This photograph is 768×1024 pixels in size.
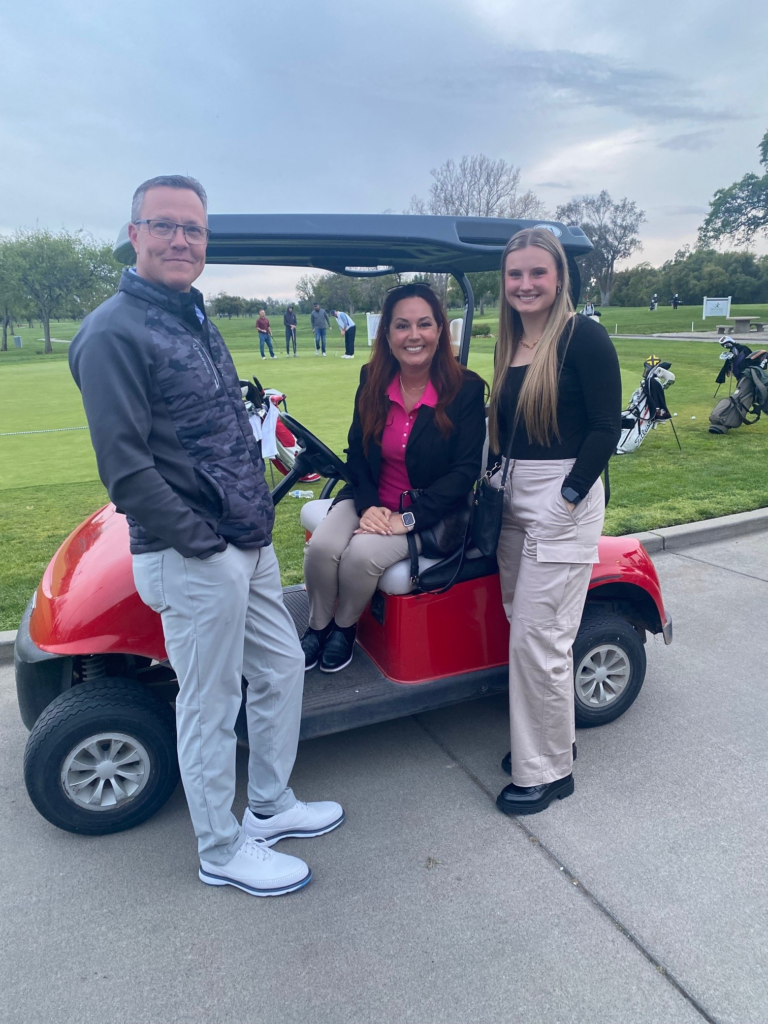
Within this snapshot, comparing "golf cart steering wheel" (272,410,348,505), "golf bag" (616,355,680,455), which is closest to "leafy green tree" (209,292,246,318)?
"golf cart steering wheel" (272,410,348,505)

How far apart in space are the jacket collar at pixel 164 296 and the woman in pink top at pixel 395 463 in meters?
0.98

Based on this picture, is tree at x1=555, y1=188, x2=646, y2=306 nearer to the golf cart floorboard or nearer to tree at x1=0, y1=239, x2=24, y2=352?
tree at x1=0, y1=239, x2=24, y2=352

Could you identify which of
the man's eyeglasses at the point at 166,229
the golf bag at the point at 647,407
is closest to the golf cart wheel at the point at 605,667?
the man's eyeglasses at the point at 166,229

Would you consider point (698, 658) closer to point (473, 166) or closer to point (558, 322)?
point (558, 322)

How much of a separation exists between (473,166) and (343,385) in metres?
38.5

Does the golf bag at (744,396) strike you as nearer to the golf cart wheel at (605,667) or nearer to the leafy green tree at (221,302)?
the leafy green tree at (221,302)

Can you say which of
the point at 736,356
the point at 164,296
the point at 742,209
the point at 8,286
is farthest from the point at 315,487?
the point at 742,209

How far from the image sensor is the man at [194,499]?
5.58 ft

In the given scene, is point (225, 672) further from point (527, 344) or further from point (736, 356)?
point (736, 356)

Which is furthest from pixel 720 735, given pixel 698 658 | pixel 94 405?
pixel 94 405

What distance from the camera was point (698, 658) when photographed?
3.52 m

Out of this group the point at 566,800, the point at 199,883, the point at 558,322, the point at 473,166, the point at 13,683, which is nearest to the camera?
the point at 199,883

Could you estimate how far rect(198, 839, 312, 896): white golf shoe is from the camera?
210 cm

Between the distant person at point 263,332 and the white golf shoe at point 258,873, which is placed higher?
the distant person at point 263,332
